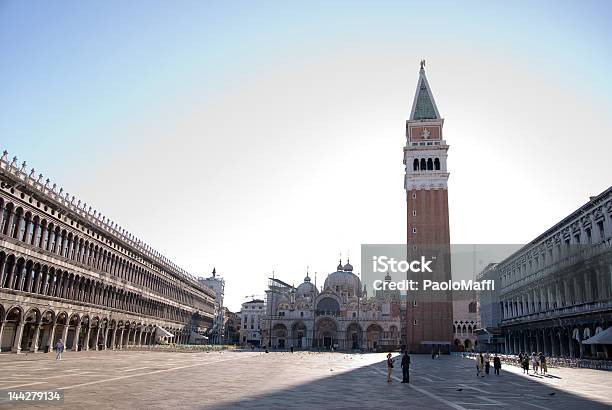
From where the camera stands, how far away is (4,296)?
3522 centimetres

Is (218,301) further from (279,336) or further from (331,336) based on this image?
(331,336)

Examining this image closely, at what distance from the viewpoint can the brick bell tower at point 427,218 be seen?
6925cm

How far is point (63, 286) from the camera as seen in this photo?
44.6 m

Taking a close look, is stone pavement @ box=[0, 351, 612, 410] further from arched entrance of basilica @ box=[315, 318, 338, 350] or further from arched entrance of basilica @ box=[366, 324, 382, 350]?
arched entrance of basilica @ box=[315, 318, 338, 350]

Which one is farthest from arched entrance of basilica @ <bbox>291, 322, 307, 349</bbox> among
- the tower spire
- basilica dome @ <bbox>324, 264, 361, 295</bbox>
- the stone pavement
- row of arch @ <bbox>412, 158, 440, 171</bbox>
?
the stone pavement

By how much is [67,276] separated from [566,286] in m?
47.7

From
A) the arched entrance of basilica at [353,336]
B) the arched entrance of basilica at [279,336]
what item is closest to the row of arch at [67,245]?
the arched entrance of basilica at [279,336]

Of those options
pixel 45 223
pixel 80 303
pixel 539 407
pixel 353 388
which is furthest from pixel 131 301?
pixel 539 407

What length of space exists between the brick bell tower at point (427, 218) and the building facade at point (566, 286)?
948 cm

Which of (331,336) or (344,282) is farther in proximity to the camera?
(344,282)

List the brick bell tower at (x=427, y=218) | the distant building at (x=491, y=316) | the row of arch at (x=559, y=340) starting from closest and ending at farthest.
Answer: the row of arch at (x=559, y=340)
the brick bell tower at (x=427, y=218)
the distant building at (x=491, y=316)

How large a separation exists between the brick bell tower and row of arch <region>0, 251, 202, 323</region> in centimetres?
3887

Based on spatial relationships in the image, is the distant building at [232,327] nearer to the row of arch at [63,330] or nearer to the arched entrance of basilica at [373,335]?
the arched entrance of basilica at [373,335]

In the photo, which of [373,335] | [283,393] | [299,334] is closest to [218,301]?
[299,334]
